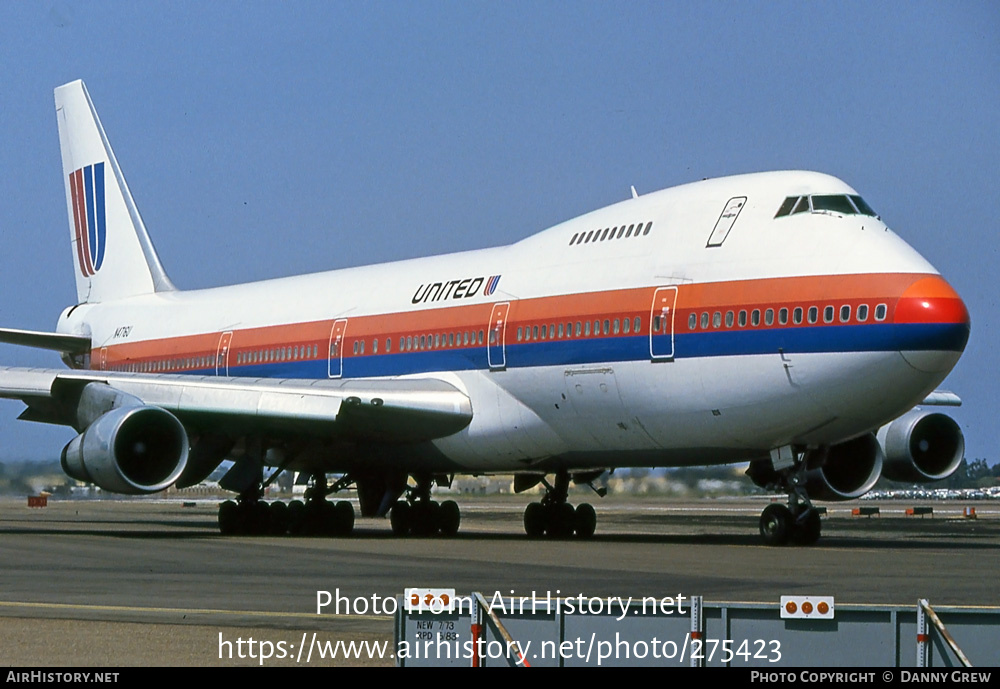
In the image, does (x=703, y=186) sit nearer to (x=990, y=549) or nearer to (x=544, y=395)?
(x=544, y=395)

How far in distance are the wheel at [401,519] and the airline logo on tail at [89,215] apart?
43.8 ft

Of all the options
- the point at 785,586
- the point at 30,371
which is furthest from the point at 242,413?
the point at 785,586

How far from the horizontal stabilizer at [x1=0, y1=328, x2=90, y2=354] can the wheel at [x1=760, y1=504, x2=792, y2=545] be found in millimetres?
16678

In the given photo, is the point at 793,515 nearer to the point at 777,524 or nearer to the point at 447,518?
the point at 777,524

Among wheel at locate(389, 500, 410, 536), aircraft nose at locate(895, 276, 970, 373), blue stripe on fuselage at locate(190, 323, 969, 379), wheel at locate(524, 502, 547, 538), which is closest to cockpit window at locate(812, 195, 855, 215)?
aircraft nose at locate(895, 276, 970, 373)

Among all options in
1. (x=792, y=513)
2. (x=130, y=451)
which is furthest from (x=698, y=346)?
(x=130, y=451)

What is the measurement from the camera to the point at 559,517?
2462 centimetres

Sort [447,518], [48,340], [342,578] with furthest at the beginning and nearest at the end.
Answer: [48,340], [447,518], [342,578]

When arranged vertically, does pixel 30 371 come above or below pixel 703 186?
below

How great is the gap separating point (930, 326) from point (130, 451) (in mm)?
12252

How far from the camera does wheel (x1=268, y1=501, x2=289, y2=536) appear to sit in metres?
25.0

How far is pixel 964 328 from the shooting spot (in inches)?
731

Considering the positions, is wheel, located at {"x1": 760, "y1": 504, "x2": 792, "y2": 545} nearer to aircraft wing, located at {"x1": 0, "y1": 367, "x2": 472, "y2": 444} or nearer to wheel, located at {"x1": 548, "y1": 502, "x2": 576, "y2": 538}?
wheel, located at {"x1": 548, "y1": 502, "x2": 576, "y2": 538}

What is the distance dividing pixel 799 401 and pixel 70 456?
11274mm
